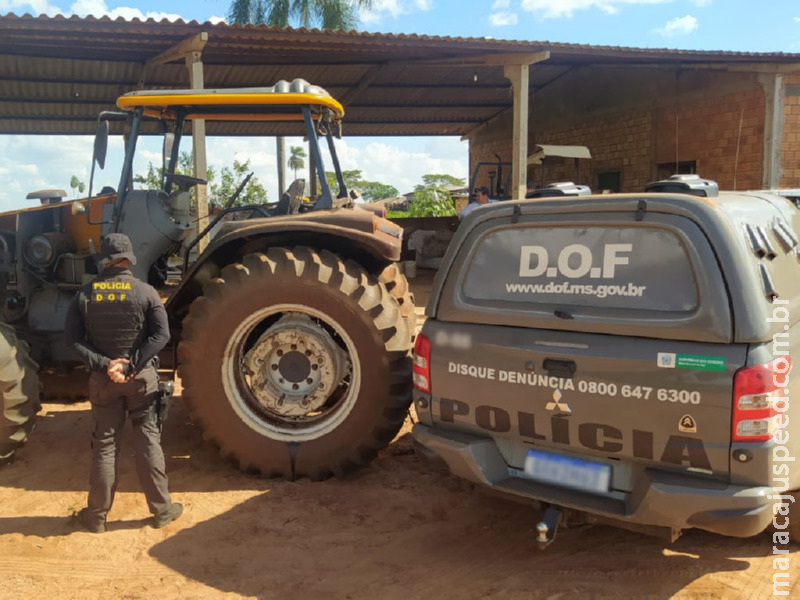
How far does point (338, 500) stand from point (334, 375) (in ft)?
2.67

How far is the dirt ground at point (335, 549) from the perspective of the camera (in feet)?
9.70

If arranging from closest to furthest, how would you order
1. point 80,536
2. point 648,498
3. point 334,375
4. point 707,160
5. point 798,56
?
point 648,498
point 80,536
point 334,375
point 798,56
point 707,160

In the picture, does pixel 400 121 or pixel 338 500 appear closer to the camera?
pixel 338 500

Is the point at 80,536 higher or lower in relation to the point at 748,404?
lower

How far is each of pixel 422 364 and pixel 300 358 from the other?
1211 mm

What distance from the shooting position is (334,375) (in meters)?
4.23

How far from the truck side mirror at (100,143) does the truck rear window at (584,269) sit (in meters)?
2.61

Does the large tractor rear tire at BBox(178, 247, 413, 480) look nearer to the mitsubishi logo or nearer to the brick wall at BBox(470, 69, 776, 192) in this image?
the mitsubishi logo

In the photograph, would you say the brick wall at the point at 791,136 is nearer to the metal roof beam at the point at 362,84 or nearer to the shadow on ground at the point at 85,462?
the metal roof beam at the point at 362,84

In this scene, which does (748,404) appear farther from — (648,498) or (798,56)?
(798,56)

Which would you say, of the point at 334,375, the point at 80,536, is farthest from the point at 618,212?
the point at 80,536

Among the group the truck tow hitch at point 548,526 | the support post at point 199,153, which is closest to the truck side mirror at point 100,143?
the support post at point 199,153

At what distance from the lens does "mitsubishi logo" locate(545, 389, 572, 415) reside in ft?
9.21

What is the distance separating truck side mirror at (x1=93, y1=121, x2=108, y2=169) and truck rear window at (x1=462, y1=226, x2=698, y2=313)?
103 inches
